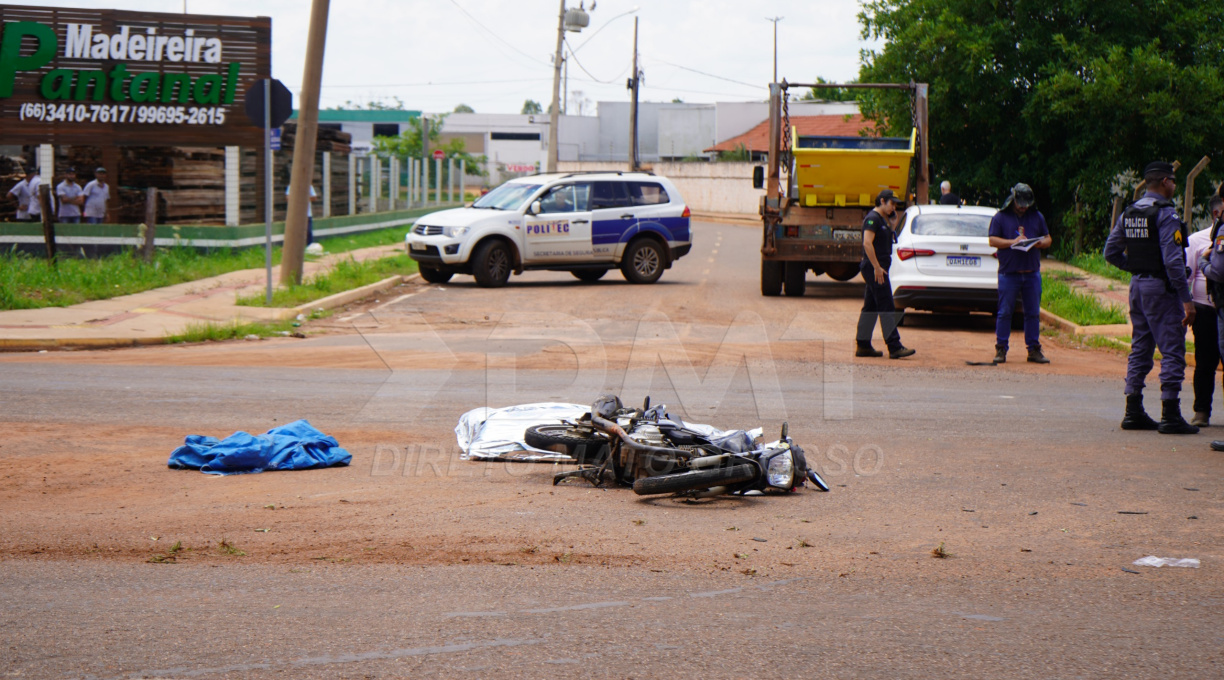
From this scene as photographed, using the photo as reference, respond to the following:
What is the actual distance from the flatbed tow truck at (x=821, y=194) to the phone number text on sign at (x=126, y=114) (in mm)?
12358

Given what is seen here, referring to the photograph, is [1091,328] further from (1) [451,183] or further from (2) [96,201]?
(1) [451,183]

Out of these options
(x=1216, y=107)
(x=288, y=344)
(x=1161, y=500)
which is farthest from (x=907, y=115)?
(x=1161, y=500)

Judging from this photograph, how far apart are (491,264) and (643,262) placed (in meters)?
2.98

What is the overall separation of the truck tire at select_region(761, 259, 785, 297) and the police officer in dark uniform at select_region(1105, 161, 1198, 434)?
1015 cm

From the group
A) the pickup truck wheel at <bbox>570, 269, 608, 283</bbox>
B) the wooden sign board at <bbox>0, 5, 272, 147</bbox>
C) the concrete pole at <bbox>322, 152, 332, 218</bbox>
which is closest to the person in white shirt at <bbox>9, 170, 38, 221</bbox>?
the wooden sign board at <bbox>0, 5, 272, 147</bbox>

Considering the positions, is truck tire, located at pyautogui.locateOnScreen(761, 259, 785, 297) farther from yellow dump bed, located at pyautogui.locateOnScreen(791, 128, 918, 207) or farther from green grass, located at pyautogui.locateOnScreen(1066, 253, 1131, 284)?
green grass, located at pyautogui.locateOnScreen(1066, 253, 1131, 284)

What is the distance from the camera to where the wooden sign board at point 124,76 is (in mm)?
23422

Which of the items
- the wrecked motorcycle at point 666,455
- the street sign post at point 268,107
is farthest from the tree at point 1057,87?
the wrecked motorcycle at point 666,455

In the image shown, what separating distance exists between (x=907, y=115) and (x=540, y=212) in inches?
412

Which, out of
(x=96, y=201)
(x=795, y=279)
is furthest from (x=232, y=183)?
(x=795, y=279)

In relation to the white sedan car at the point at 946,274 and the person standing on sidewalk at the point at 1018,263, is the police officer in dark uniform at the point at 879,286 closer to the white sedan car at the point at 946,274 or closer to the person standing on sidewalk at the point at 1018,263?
the person standing on sidewalk at the point at 1018,263

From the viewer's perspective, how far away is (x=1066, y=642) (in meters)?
4.19

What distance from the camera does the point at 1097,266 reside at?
22.2 meters

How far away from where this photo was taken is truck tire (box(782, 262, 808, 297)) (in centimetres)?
1927
